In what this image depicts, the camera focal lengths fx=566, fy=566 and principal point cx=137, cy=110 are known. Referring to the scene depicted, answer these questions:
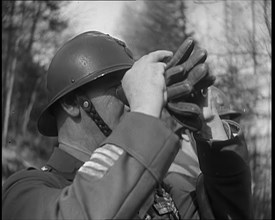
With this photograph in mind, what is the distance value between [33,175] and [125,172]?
0.56 m

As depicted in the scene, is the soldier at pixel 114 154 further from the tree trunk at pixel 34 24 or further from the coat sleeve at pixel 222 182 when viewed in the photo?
the tree trunk at pixel 34 24

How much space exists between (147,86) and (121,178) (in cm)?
30

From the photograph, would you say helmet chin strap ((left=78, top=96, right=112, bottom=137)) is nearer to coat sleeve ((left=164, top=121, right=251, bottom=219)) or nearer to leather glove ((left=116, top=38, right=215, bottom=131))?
coat sleeve ((left=164, top=121, right=251, bottom=219))

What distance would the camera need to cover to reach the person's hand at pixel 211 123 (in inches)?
85.7

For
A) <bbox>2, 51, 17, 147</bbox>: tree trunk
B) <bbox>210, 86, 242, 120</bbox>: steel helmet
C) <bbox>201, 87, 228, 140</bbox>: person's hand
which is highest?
<bbox>201, 87, 228, 140</bbox>: person's hand

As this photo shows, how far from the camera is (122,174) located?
1.73 m

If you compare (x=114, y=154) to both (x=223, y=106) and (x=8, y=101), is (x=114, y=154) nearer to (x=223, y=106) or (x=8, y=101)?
(x=223, y=106)

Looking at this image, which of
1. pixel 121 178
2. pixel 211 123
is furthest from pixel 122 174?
pixel 211 123

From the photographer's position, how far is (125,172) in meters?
1.74

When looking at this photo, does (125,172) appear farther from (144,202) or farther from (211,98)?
(211,98)

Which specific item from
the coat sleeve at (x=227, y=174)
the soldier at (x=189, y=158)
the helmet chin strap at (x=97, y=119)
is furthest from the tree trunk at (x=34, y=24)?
the coat sleeve at (x=227, y=174)

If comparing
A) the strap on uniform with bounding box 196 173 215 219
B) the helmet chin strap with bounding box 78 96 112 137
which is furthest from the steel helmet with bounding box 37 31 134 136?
the strap on uniform with bounding box 196 173 215 219

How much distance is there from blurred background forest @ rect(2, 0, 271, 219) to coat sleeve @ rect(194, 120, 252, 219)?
3.07 feet

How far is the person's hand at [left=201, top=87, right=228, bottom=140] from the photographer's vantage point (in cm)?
218
